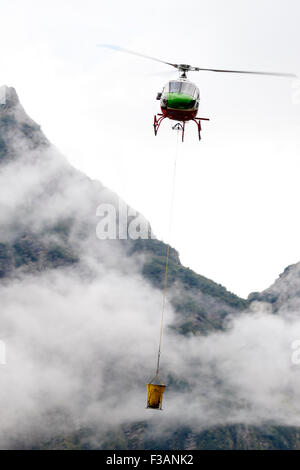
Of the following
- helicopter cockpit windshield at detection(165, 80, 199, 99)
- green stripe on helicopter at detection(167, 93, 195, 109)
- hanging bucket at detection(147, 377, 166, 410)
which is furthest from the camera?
helicopter cockpit windshield at detection(165, 80, 199, 99)

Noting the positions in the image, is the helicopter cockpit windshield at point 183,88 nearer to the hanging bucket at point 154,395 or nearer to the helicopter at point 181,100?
the helicopter at point 181,100

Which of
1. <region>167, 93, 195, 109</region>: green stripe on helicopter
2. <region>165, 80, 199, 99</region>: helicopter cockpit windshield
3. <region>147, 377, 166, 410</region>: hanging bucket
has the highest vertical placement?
<region>165, 80, 199, 99</region>: helicopter cockpit windshield

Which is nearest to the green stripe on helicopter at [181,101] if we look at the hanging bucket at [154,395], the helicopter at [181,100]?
the helicopter at [181,100]

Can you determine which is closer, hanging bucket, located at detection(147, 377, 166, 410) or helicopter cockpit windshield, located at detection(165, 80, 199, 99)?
hanging bucket, located at detection(147, 377, 166, 410)

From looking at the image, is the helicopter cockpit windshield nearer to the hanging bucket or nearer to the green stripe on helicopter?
the green stripe on helicopter

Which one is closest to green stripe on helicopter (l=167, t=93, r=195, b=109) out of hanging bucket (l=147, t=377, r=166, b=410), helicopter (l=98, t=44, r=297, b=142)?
helicopter (l=98, t=44, r=297, b=142)

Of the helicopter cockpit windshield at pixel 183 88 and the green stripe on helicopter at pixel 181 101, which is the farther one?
the helicopter cockpit windshield at pixel 183 88

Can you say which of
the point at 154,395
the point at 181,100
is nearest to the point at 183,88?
the point at 181,100

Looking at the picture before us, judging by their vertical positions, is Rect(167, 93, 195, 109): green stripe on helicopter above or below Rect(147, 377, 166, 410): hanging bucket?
above
